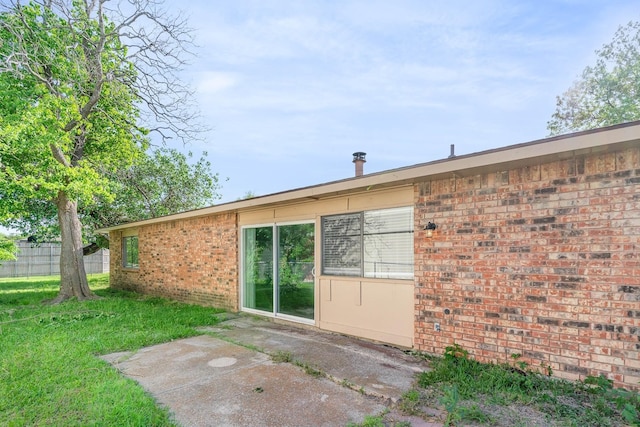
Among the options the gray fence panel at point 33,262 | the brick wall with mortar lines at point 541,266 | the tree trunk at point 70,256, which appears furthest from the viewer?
the gray fence panel at point 33,262

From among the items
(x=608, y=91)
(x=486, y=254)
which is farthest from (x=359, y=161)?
(x=608, y=91)

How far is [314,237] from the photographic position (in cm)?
625

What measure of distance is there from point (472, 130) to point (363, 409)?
46.2 feet

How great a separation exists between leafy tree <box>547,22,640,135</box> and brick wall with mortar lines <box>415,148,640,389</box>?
47.1ft

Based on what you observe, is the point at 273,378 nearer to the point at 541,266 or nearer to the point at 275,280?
the point at 541,266

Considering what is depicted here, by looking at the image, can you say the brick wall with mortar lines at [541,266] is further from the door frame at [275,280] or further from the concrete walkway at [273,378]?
the door frame at [275,280]

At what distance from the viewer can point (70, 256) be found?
1046 cm

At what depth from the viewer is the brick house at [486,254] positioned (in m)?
3.22

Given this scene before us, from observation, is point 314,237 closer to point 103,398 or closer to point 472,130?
point 103,398

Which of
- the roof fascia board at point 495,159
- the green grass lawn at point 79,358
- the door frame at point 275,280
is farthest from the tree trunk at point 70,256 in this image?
the roof fascia board at point 495,159

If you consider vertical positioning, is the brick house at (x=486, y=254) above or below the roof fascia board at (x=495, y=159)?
below

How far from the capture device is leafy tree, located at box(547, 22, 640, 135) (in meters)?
14.2

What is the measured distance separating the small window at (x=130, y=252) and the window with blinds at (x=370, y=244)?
9053 mm

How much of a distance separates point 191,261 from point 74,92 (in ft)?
20.4
